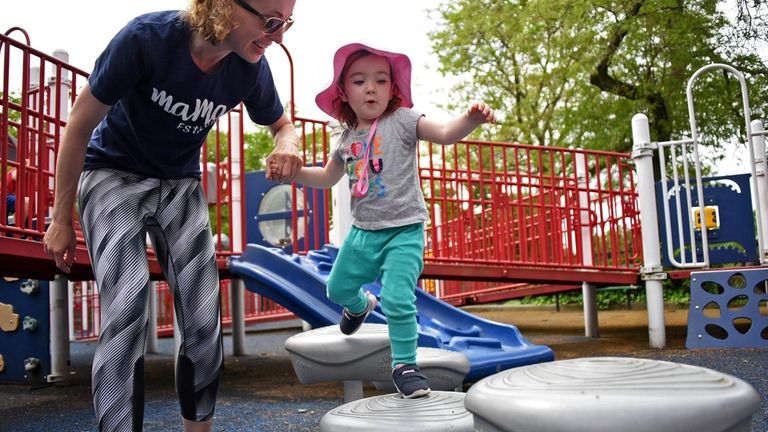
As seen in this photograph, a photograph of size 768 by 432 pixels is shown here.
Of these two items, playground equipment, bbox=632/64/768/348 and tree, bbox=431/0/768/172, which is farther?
tree, bbox=431/0/768/172

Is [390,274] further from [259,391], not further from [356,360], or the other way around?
[259,391]

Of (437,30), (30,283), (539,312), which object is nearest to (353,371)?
(30,283)

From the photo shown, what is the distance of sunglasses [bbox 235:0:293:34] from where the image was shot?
1.71 m

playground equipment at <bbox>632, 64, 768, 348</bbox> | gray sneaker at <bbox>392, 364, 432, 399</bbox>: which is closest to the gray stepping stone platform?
gray sneaker at <bbox>392, 364, 432, 399</bbox>

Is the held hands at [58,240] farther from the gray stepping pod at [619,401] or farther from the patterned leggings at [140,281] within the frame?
the gray stepping pod at [619,401]

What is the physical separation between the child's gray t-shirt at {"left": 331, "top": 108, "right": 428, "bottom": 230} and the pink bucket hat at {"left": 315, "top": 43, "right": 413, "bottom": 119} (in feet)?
0.31

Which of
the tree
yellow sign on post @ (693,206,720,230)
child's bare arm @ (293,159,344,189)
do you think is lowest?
yellow sign on post @ (693,206,720,230)

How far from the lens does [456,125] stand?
2176 mm

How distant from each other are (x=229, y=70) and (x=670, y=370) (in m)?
1.38

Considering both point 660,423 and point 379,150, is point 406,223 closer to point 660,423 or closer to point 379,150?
point 379,150

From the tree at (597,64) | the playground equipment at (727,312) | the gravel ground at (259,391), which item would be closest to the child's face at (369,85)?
the gravel ground at (259,391)

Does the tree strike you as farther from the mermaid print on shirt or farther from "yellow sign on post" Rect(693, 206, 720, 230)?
the mermaid print on shirt

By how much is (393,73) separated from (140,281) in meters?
1.23

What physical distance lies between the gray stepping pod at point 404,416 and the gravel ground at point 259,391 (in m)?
0.92
